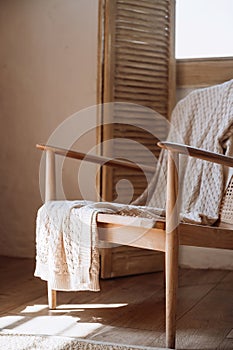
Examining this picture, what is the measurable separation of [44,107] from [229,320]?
165cm

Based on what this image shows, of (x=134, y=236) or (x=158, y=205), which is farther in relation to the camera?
(x=158, y=205)

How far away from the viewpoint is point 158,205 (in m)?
2.55

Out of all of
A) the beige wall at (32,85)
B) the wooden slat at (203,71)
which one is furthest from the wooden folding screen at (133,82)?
the beige wall at (32,85)

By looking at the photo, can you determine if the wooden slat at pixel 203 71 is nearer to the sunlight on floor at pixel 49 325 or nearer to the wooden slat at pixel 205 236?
the wooden slat at pixel 205 236

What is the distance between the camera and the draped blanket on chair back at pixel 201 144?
2395 mm

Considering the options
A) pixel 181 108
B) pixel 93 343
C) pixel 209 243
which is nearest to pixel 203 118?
pixel 181 108

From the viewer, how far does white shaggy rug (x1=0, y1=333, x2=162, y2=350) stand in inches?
69.5

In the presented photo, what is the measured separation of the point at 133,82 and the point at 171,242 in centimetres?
127

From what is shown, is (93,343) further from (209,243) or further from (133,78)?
(133,78)

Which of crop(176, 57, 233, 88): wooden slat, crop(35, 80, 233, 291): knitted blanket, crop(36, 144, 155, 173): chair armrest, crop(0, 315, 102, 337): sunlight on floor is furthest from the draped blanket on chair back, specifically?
crop(0, 315, 102, 337): sunlight on floor

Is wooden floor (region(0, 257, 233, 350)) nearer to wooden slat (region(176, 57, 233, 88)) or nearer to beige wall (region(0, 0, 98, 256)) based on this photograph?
beige wall (region(0, 0, 98, 256))

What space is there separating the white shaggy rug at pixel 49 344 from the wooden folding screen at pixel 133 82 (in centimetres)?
103

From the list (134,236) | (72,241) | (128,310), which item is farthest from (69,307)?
(134,236)

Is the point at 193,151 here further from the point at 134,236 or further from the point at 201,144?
the point at 201,144
